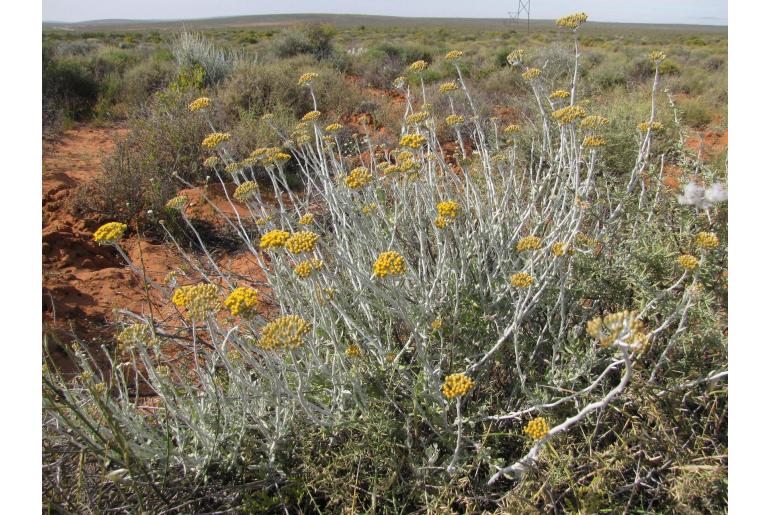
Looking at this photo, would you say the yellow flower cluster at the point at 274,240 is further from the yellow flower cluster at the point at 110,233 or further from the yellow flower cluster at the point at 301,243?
the yellow flower cluster at the point at 110,233

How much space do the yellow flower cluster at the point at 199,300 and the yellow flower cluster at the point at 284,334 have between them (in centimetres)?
22

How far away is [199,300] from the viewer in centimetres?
167

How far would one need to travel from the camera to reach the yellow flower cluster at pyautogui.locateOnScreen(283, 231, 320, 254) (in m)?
1.81

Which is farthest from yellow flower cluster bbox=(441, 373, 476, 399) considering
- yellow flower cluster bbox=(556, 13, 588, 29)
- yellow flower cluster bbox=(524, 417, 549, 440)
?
yellow flower cluster bbox=(556, 13, 588, 29)

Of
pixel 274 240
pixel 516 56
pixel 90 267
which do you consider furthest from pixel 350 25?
pixel 274 240

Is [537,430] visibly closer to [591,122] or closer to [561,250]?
[561,250]

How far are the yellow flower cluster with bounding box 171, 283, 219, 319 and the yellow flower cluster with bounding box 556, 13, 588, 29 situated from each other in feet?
6.90

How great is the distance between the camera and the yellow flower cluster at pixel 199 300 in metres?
1.65

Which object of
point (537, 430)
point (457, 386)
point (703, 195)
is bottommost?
point (537, 430)

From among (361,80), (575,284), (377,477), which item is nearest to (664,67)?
(361,80)

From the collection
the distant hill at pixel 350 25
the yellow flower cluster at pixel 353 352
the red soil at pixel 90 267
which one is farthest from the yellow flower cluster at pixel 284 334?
the distant hill at pixel 350 25

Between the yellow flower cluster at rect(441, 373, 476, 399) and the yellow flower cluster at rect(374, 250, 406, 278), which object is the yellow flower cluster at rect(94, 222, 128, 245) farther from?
the yellow flower cluster at rect(441, 373, 476, 399)

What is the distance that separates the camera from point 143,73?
1116 centimetres

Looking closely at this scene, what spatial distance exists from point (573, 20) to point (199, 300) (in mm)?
2234
